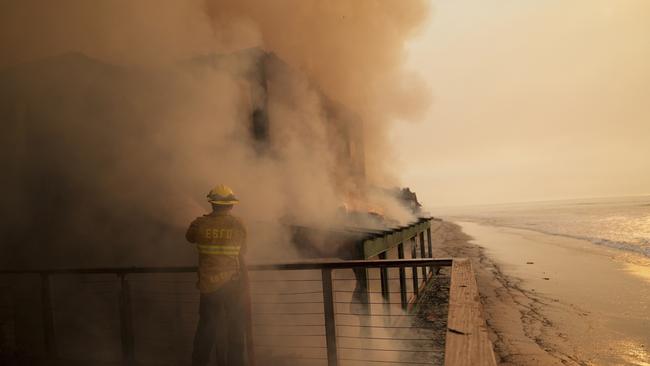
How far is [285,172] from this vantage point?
688 cm

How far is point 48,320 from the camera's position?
3.75 m

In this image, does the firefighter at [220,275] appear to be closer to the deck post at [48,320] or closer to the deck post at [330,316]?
the deck post at [330,316]

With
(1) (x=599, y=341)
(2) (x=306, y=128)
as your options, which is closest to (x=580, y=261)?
(1) (x=599, y=341)

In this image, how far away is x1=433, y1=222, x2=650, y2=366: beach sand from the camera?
6488 mm

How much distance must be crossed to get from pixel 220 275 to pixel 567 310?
32.0 ft

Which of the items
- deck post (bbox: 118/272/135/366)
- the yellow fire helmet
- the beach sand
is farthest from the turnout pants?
the beach sand

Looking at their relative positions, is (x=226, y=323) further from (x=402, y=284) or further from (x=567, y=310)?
(x=567, y=310)

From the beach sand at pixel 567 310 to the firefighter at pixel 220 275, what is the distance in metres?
4.96

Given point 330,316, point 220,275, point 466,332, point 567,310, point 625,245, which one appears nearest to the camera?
point 466,332

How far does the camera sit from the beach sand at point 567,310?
649cm

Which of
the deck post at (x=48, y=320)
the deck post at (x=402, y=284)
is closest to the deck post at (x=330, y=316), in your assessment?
the deck post at (x=48, y=320)

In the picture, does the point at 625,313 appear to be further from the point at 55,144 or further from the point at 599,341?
the point at 55,144

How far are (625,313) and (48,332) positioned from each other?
11267 mm

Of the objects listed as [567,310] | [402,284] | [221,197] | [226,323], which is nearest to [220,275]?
[226,323]
